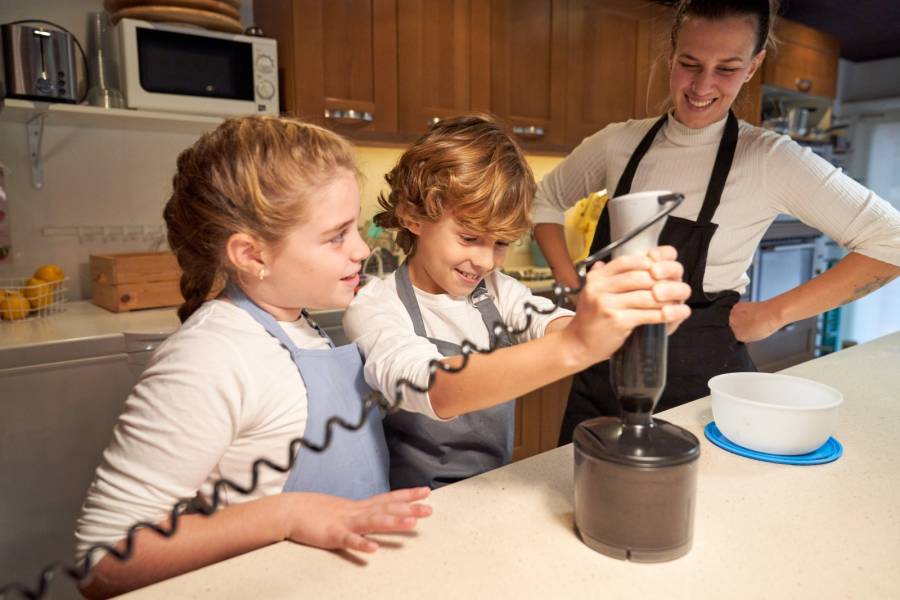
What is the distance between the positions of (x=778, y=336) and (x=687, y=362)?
2.87 meters

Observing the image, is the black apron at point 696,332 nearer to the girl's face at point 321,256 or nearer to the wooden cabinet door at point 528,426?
the girl's face at point 321,256

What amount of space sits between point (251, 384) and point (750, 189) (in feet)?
3.65

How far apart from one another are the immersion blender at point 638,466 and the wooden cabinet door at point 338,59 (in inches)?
72.5

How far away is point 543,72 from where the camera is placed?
283 centimetres

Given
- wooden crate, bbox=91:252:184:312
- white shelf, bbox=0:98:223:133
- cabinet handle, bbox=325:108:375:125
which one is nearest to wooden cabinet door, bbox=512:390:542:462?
cabinet handle, bbox=325:108:375:125

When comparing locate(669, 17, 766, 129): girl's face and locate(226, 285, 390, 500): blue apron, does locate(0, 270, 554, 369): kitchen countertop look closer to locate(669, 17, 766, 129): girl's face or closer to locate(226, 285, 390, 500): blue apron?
locate(226, 285, 390, 500): blue apron

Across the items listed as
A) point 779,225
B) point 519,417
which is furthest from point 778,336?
point 519,417

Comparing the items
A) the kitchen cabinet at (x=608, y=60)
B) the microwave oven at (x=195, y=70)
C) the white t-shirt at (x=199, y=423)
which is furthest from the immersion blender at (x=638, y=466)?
the kitchen cabinet at (x=608, y=60)

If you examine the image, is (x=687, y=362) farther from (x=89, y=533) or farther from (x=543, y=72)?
(x=543, y=72)

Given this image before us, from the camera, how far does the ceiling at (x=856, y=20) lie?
11.0 feet

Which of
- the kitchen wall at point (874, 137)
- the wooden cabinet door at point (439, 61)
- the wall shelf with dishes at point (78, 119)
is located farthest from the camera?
the kitchen wall at point (874, 137)

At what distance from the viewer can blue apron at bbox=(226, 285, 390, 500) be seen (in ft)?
2.62

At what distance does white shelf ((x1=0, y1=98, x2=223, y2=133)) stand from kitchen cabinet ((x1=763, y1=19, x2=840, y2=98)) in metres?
3.10

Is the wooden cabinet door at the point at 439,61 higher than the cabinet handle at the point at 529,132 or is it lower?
higher
